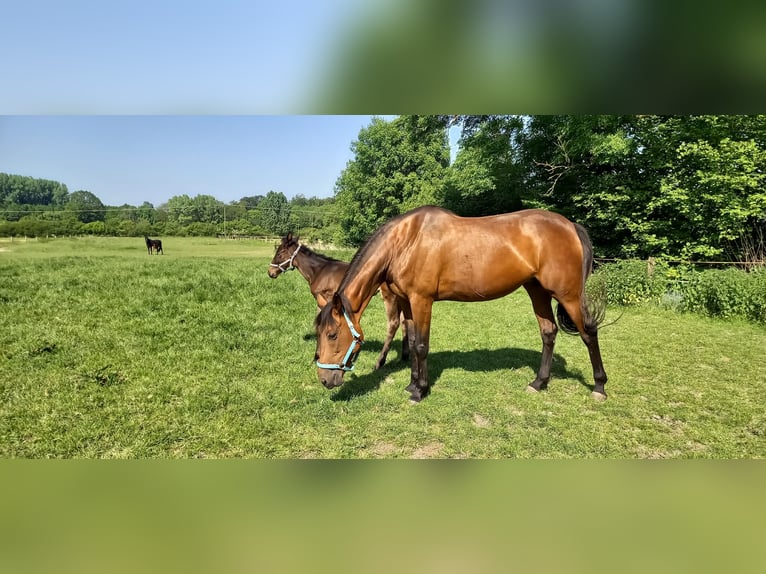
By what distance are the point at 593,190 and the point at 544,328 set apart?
10038 mm

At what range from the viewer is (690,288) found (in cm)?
898

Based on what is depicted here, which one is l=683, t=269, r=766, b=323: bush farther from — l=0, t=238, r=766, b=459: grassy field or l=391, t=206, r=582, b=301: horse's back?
l=391, t=206, r=582, b=301: horse's back

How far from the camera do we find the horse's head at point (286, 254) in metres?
5.96

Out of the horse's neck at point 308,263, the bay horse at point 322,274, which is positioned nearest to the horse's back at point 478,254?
the bay horse at point 322,274

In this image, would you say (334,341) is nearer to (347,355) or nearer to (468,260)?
(347,355)

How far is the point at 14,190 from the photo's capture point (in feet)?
21.3

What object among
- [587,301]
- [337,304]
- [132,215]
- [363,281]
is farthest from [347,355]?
[132,215]

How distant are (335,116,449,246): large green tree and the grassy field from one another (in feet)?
59.4

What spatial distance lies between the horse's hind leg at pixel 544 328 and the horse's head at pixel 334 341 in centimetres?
235

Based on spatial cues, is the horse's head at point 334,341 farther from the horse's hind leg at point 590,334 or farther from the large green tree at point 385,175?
the large green tree at point 385,175

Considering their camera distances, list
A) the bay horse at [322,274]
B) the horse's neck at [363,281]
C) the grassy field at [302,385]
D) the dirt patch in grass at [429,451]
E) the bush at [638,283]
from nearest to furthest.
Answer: the dirt patch in grass at [429,451] < the grassy field at [302,385] < the horse's neck at [363,281] < the bay horse at [322,274] < the bush at [638,283]

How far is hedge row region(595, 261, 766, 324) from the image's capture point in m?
7.96
